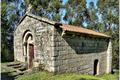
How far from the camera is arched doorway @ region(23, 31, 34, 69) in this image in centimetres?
1312

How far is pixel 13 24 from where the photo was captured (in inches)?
1003

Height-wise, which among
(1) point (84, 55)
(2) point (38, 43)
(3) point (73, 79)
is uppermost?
(2) point (38, 43)

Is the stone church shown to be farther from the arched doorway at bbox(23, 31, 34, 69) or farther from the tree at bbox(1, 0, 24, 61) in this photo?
the tree at bbox(1, 0, 24, 61)

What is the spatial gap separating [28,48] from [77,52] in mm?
3738

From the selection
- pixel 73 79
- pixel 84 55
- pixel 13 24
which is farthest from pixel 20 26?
pixel 13 24

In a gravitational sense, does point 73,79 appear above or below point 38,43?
below

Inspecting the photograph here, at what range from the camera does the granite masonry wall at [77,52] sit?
Result: 434 inches

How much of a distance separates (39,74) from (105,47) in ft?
27.5

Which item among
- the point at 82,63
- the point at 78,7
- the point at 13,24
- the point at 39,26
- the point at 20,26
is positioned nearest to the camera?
the point at 39,26

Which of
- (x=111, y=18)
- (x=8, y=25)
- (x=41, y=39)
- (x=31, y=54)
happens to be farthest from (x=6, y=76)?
(x=111, y=18)

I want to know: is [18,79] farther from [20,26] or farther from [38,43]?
[20,26]

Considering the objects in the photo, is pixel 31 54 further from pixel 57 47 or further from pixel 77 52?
pixel 77 52

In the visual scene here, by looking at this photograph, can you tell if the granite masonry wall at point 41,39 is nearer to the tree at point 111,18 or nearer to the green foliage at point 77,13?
the green foliage at point 77,13

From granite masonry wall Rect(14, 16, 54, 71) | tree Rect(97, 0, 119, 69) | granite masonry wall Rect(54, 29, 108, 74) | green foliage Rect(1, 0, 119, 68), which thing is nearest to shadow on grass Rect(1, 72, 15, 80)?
granite masonry wall Rect(14, 16, 54, 71)
